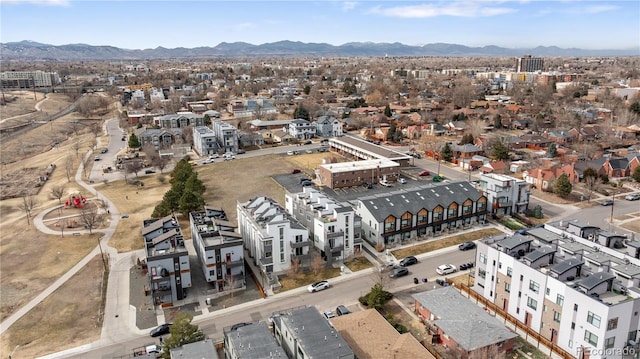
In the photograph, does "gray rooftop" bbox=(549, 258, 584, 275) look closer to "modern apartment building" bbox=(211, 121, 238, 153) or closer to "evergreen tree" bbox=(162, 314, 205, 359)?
"evergreen tree" bbox=(162, 314, 205, 359)

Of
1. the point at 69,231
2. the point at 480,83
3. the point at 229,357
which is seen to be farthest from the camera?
the point at 480,83

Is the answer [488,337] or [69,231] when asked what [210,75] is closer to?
[69,231]

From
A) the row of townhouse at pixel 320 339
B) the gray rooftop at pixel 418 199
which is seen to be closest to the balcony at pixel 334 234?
the gray rooftop at pixel 418 199

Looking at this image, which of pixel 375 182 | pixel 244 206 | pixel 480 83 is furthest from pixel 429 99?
pixel 244 206

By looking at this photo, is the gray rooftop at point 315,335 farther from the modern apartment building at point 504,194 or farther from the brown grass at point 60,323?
the modern apartment building at point 504,194

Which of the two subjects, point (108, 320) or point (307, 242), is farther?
point (307, 242)

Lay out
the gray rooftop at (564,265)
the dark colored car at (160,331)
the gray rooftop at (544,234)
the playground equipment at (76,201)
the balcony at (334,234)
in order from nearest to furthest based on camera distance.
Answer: the gray rooftop at (564,265) → the dark colored car at (160,331) → the gray rooftop at (544,234) → the balcony at (334,234) → the playground equipment at (76,201)

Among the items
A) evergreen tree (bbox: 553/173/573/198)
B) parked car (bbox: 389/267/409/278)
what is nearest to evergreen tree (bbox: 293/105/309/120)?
evergreen tree (bbox: 553/173/573/198)

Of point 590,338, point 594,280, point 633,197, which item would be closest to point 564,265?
point 594,280
